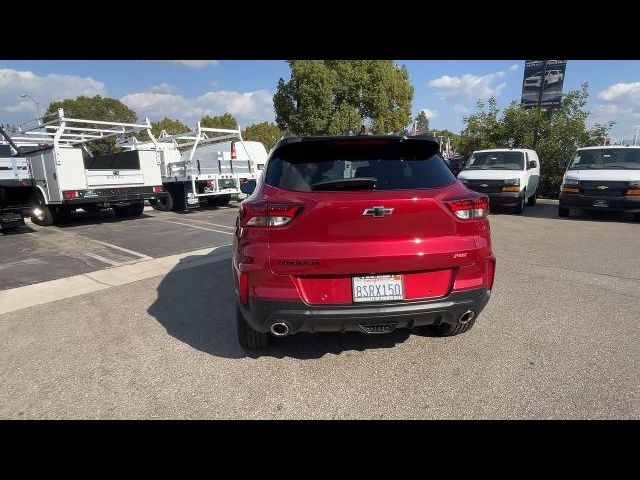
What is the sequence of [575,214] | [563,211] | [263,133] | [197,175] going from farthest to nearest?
[263,133], [197,175], [575,214], [563,211]

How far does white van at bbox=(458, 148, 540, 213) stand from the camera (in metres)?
10.8

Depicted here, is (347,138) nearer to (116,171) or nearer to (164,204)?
(116,171)

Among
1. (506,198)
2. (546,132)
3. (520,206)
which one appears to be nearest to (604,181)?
(520,206)

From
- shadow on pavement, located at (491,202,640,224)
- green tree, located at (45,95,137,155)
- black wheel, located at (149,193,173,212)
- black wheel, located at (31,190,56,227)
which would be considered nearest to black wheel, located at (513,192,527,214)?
shadow on pavement, located at (491,202,640,224)

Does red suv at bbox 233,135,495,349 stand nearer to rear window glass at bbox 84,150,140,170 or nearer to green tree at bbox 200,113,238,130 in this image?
rear window glass at bbox 84,150,140,170

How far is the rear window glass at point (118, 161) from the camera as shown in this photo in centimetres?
1108

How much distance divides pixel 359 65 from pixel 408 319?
27605 millimetres

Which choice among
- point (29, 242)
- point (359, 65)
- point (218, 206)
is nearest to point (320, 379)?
point (29, 242)

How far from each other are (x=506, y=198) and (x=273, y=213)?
10.2 m

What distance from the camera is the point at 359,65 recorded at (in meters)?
26.9

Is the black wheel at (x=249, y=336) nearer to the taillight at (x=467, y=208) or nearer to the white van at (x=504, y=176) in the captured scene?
the taillight at (x=467, y=208)

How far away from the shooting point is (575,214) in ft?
36.6

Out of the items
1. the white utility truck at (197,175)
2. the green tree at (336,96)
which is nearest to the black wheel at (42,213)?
the white utility truck at (197,175)

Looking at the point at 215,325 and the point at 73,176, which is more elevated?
the point at 73,176
